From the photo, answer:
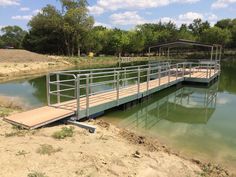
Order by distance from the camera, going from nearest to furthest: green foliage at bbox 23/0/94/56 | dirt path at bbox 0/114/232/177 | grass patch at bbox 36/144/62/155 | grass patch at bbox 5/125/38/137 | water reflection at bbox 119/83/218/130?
dirt path at bbox 0/114/232/177, grass patch at bbox 36/144/62/155, grass patch at bbox 5/125/38/137, water reflection at bbox 119/83/218/130, green foliage at bbox 23/0/94/56

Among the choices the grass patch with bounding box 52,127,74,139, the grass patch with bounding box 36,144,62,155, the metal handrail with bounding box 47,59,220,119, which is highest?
the metal handrail with bounding box 47,59,220,119

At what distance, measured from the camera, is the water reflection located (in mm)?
8656

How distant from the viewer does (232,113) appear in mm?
9875

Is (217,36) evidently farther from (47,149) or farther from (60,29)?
(47,149)

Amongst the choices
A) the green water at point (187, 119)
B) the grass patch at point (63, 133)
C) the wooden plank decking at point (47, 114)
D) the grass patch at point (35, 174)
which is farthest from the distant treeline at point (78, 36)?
the grass patch at point (35, 174)

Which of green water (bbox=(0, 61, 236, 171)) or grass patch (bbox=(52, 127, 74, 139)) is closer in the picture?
grass patch (bbox=(52, 127, 74, 139))

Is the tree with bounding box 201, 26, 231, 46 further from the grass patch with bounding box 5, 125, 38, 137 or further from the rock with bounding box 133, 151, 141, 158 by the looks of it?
the grass patch with bounding box 5, 125, 38, 137

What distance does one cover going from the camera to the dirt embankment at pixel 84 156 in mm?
4008

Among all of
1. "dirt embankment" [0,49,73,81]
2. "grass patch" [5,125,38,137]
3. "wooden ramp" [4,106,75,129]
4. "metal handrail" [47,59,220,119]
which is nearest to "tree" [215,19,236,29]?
"dirt embankment" [0,49,73,81]

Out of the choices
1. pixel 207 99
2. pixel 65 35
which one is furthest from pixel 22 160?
pixel 65 35

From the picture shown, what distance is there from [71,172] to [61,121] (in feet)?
9.82

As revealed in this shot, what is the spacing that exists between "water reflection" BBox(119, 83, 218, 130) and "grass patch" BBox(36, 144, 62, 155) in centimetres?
353

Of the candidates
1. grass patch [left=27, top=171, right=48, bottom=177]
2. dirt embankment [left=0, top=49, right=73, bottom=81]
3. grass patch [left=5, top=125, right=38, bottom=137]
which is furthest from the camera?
dirt embankment [left=0, top=49, right=73, bottom=81]

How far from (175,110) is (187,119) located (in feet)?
4.06
